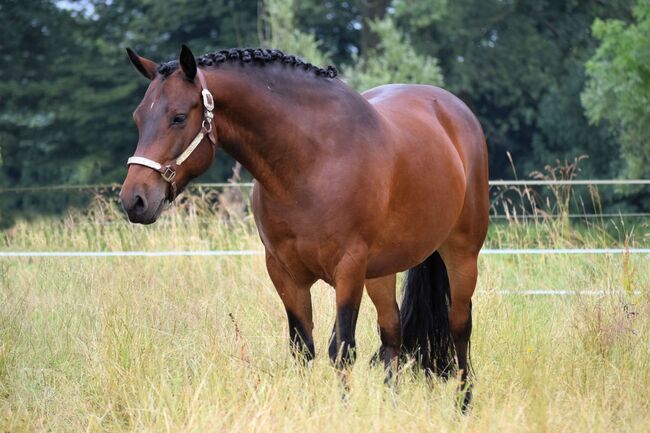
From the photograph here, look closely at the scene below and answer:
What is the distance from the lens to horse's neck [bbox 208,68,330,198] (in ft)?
14.0

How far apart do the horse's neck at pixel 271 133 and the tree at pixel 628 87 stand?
790 inches

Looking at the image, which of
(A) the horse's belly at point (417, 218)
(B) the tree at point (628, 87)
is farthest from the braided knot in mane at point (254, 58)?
(B) the tree at point (628, 87)

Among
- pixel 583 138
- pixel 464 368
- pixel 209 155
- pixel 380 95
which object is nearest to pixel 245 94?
pixel 209 155

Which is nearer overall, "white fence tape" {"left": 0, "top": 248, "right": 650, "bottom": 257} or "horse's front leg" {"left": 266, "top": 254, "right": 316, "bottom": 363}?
"horse's front leg" {"left": 266, "top": 254, "right": 316, "bottom": 363}

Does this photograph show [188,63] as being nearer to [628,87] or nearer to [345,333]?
[345,333]

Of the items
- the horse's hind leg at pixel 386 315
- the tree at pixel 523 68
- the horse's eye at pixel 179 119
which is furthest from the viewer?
the tree at pixel 523 68

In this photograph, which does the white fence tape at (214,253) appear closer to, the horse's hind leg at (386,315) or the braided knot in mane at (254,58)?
the horse's hind leg at (386,315)

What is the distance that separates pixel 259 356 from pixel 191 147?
169 centimetres

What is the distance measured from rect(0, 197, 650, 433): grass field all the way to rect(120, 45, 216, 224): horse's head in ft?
2.85

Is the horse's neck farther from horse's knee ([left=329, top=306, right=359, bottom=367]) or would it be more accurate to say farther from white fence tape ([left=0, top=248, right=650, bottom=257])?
white fence tape ([left=0, top=248, right=650, bottom=257])

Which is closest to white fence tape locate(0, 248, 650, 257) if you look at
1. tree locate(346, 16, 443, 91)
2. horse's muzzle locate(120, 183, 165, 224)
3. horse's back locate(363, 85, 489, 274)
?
horse's back locate(363, 85, 489, 274)

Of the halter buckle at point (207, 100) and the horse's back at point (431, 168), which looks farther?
the horse's back at point (431, 168)

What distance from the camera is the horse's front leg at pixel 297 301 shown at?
4523 mm

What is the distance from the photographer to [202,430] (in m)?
3.80
